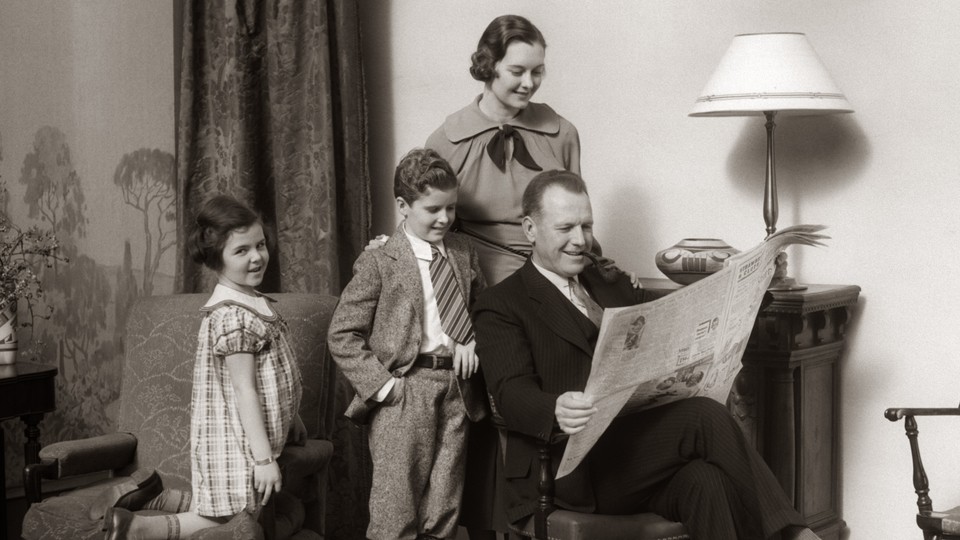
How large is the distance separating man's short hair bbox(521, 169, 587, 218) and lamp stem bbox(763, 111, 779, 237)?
28.2 inches

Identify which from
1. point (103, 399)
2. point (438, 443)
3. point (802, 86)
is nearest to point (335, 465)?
point (103, 399)

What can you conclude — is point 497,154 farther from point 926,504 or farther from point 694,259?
point 926,504

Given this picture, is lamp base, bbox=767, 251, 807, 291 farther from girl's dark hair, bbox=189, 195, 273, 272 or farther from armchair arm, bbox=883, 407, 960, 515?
girl's dark hair, bbox=189, 195, 273, 272

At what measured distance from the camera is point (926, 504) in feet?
8.75

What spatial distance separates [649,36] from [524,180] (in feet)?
2.98

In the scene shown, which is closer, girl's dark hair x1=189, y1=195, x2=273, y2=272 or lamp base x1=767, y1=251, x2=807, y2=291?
girl's dark hair x1=189, y1=195, x2=273, y2=272

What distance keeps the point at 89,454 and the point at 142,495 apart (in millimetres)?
386

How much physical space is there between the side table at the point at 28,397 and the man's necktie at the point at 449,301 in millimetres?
1239

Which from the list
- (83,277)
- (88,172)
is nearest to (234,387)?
(83,277)

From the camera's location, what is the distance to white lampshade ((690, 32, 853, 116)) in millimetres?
2959

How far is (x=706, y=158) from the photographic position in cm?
356

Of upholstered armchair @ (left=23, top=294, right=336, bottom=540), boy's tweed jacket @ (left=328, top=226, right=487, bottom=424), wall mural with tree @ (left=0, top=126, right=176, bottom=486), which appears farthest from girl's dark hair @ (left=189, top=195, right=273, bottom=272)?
wall mural with tree @ (left=0, top=126, right=176, bottom=486)

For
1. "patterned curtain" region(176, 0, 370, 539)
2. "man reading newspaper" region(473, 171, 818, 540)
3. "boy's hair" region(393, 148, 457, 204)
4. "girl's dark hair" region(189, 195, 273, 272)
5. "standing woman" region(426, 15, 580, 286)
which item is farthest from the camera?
"patterned curtain" region(176, 0, 370, 539)

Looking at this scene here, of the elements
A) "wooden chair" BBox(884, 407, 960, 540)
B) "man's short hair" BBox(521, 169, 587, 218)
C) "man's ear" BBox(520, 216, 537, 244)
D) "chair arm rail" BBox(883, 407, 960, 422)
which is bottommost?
"wooden chair" BBox(884, 407, 960, 540)
